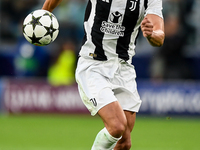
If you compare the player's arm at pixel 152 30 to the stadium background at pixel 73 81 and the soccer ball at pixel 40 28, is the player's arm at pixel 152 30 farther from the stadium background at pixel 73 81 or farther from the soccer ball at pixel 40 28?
the stadium background at pixel 73 81

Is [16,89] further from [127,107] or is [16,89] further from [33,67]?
[127,107]

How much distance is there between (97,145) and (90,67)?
896 mm

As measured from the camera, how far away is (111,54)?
5750 millimetres

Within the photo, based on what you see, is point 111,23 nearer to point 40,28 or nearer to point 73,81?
point 40,28

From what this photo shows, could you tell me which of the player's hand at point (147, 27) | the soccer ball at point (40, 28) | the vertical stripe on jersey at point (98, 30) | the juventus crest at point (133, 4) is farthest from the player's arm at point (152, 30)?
the soccer ball at point (40, 28)

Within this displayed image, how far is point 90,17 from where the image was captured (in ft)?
19.0

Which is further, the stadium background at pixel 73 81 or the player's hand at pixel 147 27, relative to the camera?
the stadium background at pixel 73 81

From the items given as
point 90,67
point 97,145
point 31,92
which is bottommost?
point 31,92

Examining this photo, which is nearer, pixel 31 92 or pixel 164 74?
pixel 31 92

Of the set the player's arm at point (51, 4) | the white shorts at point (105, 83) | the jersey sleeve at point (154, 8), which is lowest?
the white shorts at point (105, 83)

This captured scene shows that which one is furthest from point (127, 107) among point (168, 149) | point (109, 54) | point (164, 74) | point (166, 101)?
point (164, 74)

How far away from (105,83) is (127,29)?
0.73 metres

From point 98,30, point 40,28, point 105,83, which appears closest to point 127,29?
point 98,30

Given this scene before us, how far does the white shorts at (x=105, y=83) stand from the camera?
5.46m
